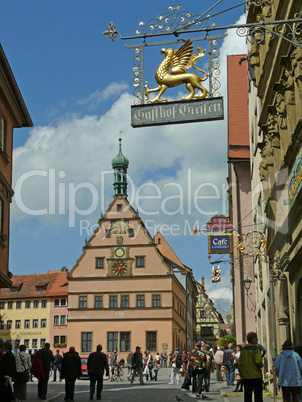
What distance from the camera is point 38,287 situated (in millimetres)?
79688

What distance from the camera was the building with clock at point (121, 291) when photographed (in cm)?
6488

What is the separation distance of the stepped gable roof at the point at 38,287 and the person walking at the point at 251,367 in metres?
65.6

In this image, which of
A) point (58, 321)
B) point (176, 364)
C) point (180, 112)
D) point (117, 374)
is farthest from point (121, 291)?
point (180, 112)

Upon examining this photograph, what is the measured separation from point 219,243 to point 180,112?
20.8 metres

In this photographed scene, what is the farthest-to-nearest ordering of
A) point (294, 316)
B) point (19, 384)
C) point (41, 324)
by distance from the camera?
point (41, 324) → point (19, 384) → point (294, 316)

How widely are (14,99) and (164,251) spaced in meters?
62.5

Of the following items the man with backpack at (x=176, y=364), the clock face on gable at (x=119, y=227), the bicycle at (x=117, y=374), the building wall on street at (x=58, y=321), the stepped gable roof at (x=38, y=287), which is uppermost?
the clock face on gable at (x=119, y=227)

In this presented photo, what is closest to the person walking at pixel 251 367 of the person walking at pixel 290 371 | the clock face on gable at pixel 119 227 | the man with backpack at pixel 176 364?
the person walking at pixel 290 371

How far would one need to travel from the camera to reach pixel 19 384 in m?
17.8

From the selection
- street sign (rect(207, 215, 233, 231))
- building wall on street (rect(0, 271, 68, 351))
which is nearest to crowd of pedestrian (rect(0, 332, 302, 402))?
street sign (rect(207, 215, 233, 231))

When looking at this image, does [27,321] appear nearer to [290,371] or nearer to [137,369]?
[137,369]

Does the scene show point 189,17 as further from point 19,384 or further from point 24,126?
point 24,126

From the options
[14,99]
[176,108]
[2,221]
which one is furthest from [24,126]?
[176,108]

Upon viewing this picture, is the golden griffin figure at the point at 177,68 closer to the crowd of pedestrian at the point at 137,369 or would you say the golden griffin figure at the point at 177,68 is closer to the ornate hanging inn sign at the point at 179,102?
the ornate hanging inn sign at the point at 179,102
